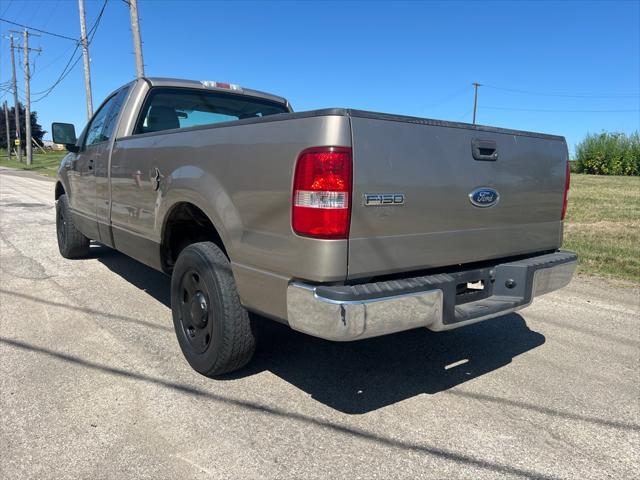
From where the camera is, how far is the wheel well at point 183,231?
10.9 feet

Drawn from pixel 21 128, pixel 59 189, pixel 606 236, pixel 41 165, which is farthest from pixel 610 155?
pixel 21 128

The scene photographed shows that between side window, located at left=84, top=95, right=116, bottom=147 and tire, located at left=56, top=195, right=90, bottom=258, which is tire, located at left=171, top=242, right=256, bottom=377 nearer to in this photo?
side window, located at left=84, top=95, right=116, bottom=147

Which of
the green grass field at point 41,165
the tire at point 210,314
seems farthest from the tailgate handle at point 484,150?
the green grass field at point 41,165

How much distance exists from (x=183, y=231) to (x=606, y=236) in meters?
7.71

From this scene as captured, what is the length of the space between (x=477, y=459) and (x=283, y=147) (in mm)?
1801

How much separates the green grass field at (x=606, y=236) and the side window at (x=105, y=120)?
224 inches

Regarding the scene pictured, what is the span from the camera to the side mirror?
18.1 feet

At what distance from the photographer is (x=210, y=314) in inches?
121

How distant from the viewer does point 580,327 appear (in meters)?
4.32

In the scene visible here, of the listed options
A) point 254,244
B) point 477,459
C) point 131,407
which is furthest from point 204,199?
point 477,459

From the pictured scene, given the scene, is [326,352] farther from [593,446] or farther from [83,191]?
[83,191]

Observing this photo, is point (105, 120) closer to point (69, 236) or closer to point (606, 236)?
point (69, 236)

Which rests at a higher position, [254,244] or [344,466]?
[254,244]

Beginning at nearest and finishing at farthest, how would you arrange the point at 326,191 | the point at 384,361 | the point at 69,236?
the point at 326,191 → the point at 384,361 → the point at 69,236
